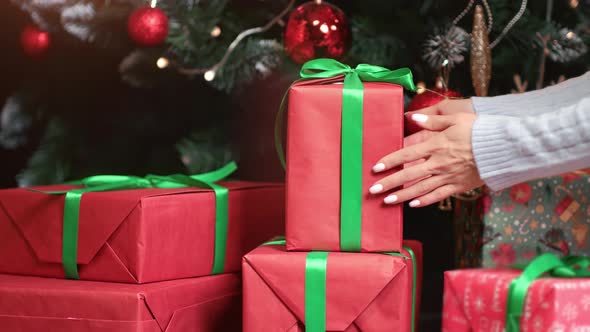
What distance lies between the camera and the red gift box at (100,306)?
1117 millimetres

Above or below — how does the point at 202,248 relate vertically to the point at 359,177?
Answer: below

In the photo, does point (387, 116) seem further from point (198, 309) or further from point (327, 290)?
point (198, 309)

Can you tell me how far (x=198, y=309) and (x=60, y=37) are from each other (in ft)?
2.81

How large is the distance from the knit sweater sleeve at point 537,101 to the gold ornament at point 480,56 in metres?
0.18

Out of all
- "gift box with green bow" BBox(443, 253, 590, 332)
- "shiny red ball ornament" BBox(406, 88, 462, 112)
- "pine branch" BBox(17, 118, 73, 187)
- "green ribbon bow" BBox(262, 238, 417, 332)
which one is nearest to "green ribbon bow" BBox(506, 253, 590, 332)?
"gift box with green bow" BBox(443, 253, 590, 332)

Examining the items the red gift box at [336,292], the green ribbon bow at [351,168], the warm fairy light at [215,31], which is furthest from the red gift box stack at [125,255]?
the warm fairy light at [215,31]

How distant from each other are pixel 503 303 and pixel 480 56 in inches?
27.9

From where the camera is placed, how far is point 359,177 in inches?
41.3

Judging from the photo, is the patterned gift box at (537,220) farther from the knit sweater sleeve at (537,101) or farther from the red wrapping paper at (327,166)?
the red wrapping paper at (327,166)

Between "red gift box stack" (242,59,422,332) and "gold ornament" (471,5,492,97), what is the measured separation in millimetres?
442

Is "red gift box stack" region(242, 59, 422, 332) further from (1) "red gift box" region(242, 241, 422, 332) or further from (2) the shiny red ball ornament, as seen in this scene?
(2) the shiny red ball ornament

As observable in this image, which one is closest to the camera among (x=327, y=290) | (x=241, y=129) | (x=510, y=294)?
(x=510, y=294)

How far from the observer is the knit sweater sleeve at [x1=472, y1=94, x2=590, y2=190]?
998mm

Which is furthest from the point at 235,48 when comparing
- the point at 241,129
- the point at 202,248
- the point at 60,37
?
the point at 202,248
